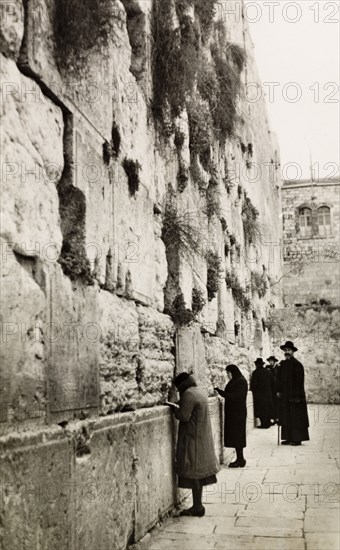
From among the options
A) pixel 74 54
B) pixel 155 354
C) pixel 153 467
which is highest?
pixel 74 54

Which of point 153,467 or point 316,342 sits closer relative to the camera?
point 153,467

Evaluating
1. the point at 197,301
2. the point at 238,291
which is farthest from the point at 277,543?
the point at 238,291

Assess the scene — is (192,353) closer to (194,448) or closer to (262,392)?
(194,448)

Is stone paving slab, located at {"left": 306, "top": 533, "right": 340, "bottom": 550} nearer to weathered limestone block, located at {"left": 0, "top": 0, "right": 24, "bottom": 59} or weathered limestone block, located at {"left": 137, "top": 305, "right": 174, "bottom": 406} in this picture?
weathered limestone block, located at {"left": 137, "top": 305, "right": 174, "bottom": 406}

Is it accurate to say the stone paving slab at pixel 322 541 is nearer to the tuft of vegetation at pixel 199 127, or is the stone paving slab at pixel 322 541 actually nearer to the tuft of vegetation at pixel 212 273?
the tuft of vegetation at pixel 212 273

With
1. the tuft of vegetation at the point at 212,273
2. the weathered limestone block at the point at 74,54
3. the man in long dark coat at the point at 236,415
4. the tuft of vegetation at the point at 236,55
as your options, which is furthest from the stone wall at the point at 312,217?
the weathered limestone block at the point at 74,54

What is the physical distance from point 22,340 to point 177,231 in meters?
3.27

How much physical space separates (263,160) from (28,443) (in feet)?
43.9

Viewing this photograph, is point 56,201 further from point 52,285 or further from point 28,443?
point 28,443

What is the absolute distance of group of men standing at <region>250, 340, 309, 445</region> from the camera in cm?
1020

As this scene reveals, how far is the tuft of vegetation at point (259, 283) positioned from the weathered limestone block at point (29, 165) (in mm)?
9485

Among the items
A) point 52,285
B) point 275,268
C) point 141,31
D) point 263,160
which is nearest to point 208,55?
point 141,31

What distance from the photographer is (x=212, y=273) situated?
26.9ft

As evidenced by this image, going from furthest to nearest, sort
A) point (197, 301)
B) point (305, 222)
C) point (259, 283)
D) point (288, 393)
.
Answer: point (305, 222), point (259, 283), point (288, 393), point (197, 301)
